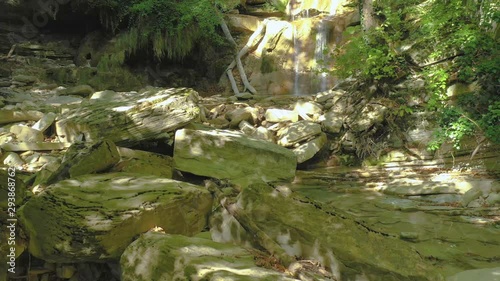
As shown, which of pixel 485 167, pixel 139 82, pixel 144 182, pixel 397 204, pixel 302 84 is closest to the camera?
pixel 144 182

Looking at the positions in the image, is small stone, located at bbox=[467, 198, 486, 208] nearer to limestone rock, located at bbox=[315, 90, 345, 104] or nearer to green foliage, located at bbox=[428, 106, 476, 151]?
green foliage, located at bbox=[428, 106, 476, 151]

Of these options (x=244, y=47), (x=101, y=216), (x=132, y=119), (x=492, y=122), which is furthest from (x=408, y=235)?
(x=244, y=47)

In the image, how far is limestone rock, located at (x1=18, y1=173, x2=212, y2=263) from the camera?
331cm

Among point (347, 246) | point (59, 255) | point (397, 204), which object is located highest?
point (347, 246)

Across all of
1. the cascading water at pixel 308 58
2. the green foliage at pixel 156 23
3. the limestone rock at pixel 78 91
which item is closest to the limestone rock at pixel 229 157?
the limestone rock at pixel 78 91

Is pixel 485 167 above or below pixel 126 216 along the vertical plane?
below

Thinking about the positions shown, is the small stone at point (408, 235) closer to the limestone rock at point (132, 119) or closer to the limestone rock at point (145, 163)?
the limestone rock at point (145, 163)

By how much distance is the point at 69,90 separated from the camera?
983cm

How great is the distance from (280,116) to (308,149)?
5.10 ft

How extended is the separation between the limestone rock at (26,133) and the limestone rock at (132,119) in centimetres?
36

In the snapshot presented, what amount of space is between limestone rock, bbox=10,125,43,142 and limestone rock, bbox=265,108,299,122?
4.96 meters

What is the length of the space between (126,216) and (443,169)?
583 centimetres

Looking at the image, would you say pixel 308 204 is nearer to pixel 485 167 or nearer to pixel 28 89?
pixel 485 167

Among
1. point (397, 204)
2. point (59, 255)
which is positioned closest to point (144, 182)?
point (59, 255)
